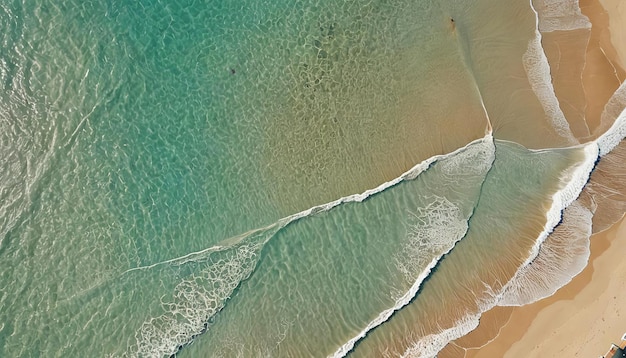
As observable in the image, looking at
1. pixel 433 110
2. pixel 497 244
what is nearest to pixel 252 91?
pixel 433 110

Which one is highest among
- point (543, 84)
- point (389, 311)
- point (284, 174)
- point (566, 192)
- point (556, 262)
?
point (543, 84)

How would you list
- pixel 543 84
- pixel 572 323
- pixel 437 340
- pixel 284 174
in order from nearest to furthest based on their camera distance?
pixel 437 340, pixel 572 323, pixel 284 174, pixel 543 84

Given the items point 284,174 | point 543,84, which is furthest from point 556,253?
point 284,174

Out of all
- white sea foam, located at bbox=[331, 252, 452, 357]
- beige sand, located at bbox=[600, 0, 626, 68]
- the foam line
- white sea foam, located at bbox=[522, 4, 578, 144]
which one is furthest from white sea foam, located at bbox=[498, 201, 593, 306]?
beige sand, located at bbox=[600, 0, 626, 68]

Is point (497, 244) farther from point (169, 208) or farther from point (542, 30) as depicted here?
point (169, 208)

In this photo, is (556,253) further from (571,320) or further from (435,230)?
(435,230)

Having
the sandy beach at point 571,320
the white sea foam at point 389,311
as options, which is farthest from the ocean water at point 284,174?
the sandy beach at point 571,320

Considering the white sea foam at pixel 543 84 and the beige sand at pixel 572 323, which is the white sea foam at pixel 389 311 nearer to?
the beige sand at pixel 572 323
